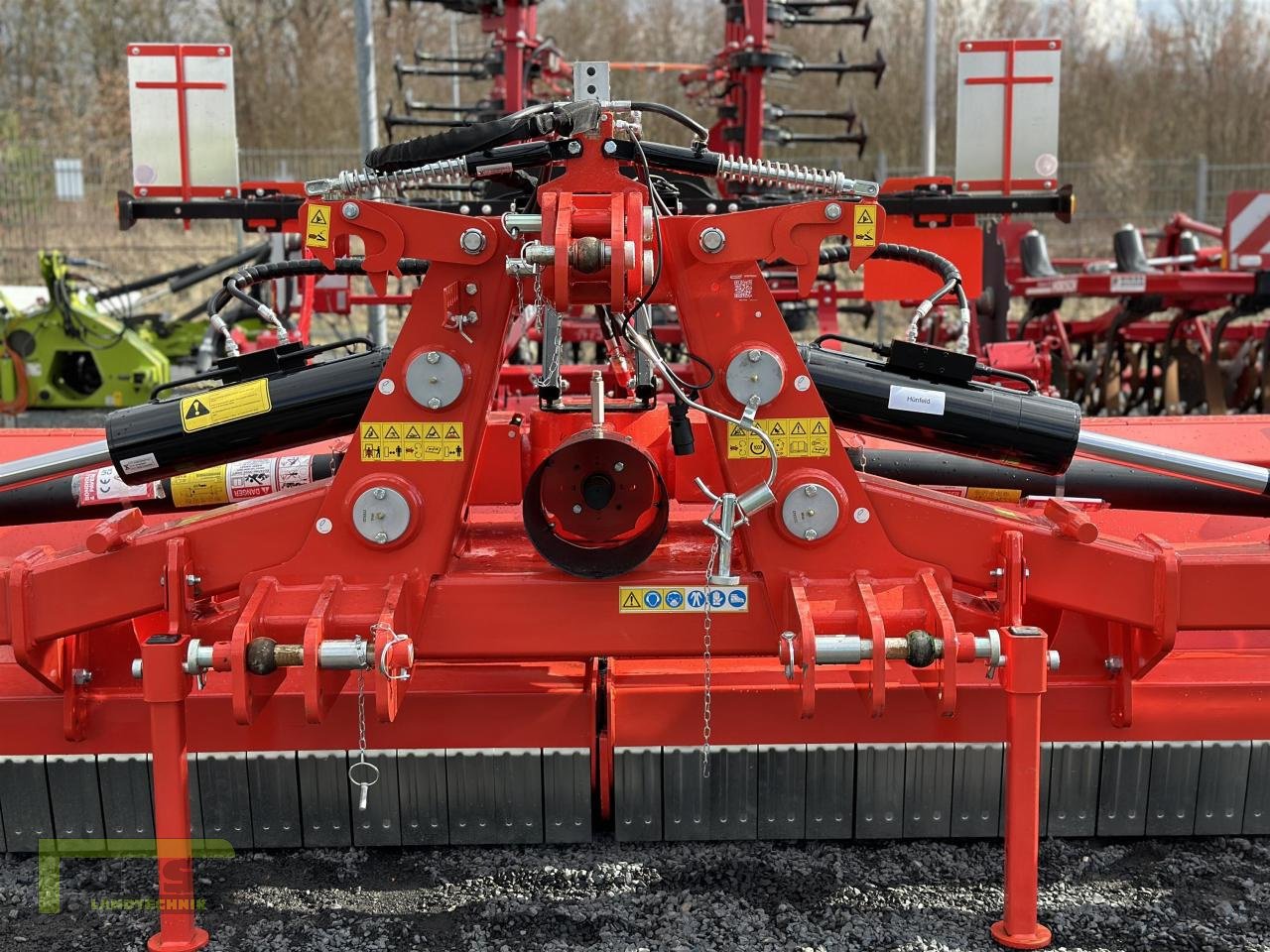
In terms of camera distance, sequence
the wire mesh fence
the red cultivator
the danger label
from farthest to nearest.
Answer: the wire mesh fence → the danger label → the red cultivator

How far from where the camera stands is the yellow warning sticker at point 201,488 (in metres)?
3.00

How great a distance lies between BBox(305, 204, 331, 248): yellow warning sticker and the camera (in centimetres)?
239

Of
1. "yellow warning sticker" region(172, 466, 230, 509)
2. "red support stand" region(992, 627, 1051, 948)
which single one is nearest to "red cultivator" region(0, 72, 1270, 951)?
"red support stand" region(992, 627, 1051, 948)

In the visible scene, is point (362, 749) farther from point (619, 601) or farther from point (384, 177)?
point (384, 177)

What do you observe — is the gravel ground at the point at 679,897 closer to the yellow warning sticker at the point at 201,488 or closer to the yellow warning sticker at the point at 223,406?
the yellow warning sticker at the point at 201,488

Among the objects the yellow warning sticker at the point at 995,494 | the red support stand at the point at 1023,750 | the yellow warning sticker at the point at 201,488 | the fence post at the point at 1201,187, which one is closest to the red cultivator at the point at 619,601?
the red support stand at the point at 1023,750

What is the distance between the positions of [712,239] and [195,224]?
1761 cm

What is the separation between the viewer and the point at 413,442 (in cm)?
244

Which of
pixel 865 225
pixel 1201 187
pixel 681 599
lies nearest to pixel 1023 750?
pixel 681 599

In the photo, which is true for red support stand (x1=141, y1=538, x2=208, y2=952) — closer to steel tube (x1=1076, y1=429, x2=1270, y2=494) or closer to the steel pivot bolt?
the steel pivot bolt

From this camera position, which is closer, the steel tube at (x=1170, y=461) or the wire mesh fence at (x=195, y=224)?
the steel tube at (x=1170, y=461)

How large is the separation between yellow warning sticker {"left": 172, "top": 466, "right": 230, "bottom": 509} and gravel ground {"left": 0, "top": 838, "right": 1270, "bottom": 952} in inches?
34.4

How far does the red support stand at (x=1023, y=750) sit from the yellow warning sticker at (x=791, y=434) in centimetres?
52

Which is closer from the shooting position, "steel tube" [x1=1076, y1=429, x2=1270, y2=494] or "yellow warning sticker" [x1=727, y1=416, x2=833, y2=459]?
"yellow warning sticker" [x1=727, y1=416, x2=833, y2=459]
